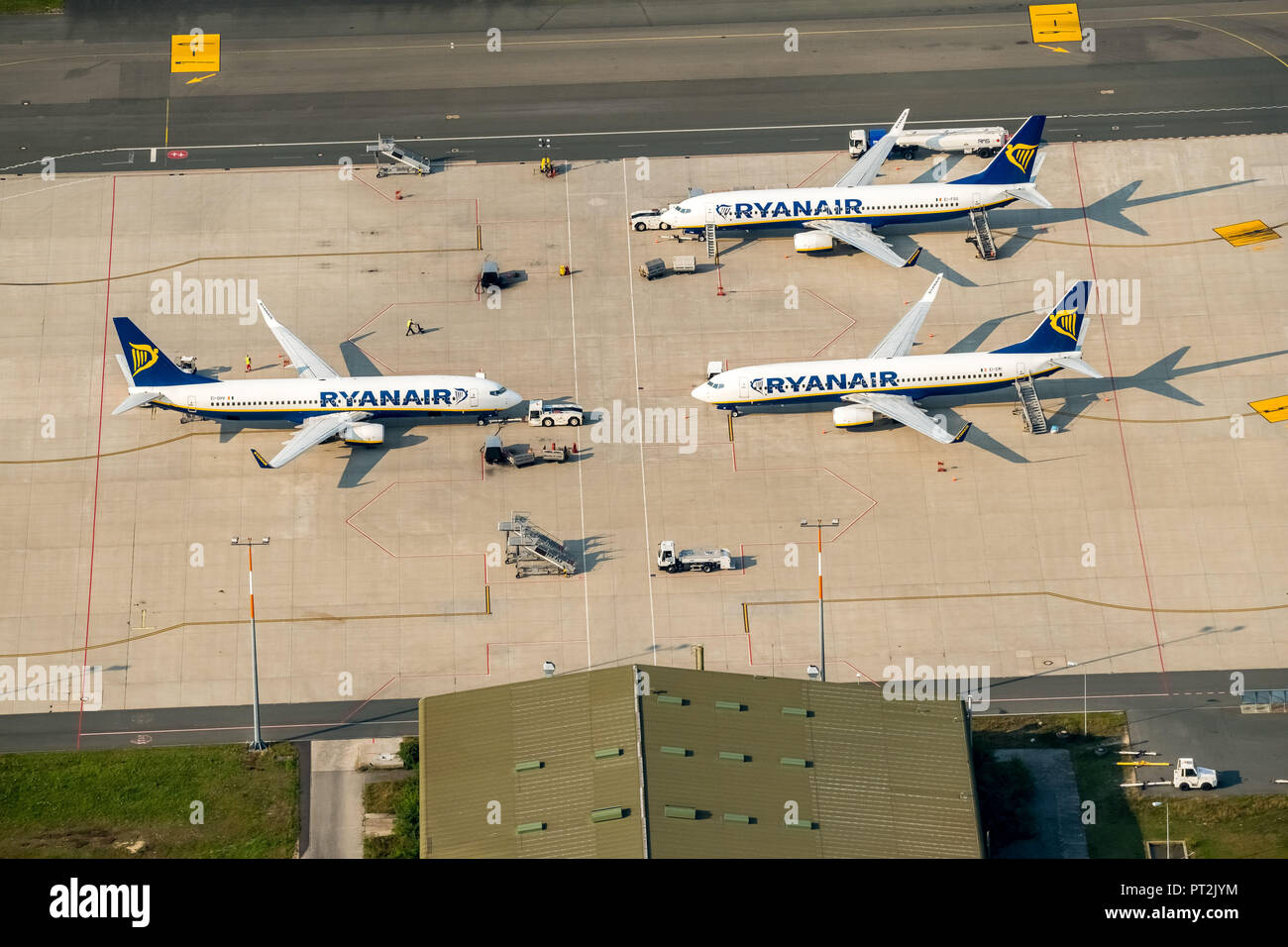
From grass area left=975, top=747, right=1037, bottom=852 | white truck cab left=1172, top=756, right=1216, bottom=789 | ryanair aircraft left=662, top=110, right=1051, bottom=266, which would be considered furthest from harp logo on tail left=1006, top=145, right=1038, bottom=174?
white truck cab left=1172, top=756, right=1216, bottom=789

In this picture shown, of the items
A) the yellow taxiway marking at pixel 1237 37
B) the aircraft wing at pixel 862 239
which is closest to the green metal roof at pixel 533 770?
the aircraft wing at pixel 862 239

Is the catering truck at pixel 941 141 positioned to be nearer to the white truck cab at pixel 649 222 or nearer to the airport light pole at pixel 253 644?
the white truck cab at pixel 649 222

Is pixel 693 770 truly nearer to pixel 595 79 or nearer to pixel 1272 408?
pixel 1272 408

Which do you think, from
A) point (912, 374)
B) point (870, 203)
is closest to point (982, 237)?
point (870, 203)

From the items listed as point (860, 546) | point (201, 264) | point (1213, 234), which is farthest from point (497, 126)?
point (1213, 234)

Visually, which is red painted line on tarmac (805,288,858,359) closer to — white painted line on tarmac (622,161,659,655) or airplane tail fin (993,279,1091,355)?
airplane tail fin (993,279,1091,355)

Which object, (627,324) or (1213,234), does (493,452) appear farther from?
(1213,234)

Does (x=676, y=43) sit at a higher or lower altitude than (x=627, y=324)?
higher
